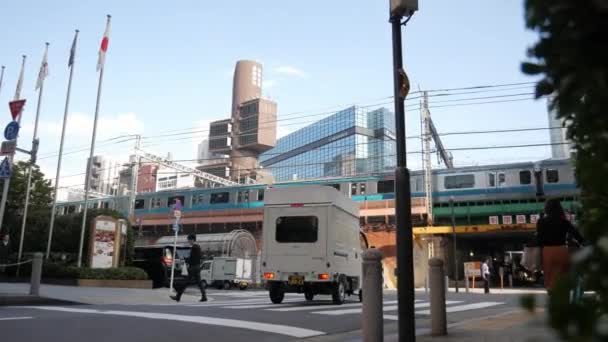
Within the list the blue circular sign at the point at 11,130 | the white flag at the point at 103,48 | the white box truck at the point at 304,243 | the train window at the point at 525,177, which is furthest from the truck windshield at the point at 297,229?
the train window at the point at 525,177

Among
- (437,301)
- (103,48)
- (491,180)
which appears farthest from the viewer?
(491,180)

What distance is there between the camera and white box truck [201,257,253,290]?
2816 cm

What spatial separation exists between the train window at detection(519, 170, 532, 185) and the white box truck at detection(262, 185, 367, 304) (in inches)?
861

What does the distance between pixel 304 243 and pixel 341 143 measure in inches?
3708

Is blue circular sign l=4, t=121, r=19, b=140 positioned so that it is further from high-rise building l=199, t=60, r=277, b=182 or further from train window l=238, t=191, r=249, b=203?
high-rise building l=199, t=60, r=277, b=182

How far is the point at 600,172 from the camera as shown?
112cm

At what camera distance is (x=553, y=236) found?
17.5ft

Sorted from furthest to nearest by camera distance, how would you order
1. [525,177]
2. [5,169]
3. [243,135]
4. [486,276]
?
[243,135], [525,177], [486,276], [5,169]

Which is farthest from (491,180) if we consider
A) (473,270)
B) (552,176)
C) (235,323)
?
(235,323)

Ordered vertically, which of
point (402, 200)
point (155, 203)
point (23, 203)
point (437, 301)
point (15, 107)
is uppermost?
point (155, 203)

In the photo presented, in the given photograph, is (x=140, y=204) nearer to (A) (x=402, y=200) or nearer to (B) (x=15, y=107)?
(B) (x=15, y=107)

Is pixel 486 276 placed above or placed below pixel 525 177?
below

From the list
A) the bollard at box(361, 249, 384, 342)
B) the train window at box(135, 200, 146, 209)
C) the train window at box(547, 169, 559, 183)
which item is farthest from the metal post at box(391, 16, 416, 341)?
the train window at box(135, 200, 146, 209)

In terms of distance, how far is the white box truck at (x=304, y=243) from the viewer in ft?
39.2
